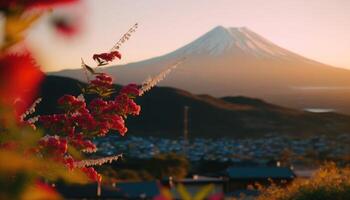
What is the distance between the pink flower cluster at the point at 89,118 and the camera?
6.82 meters

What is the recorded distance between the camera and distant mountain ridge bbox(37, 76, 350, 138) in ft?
357

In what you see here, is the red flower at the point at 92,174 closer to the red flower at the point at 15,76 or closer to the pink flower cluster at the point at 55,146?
the pink flower cluster at the point at 55,146

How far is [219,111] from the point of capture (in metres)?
109

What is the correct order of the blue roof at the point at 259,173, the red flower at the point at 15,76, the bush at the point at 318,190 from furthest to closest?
1. the blue roof at the point at 259,173
2. the bush at the point at 318,190
3. the red flower at the point at 15,76

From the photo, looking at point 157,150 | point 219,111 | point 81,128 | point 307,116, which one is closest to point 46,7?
point 81,128

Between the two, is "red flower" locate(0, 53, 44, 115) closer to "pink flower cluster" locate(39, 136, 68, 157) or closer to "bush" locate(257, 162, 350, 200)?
"pink flower cluster" locate(39, 136, 68, 157)

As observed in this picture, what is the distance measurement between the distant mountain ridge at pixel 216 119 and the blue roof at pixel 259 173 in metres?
62.8

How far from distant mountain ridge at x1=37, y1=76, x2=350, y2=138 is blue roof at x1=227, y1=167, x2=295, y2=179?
62.8 metres

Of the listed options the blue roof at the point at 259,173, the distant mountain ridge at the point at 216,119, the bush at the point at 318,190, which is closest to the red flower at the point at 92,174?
the bush at the point at 318,190

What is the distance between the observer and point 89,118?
6953mm

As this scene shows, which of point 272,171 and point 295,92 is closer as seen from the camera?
point 272,171

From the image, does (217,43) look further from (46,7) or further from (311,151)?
(46,7)

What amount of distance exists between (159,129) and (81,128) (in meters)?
104

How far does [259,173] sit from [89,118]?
36.1 m
